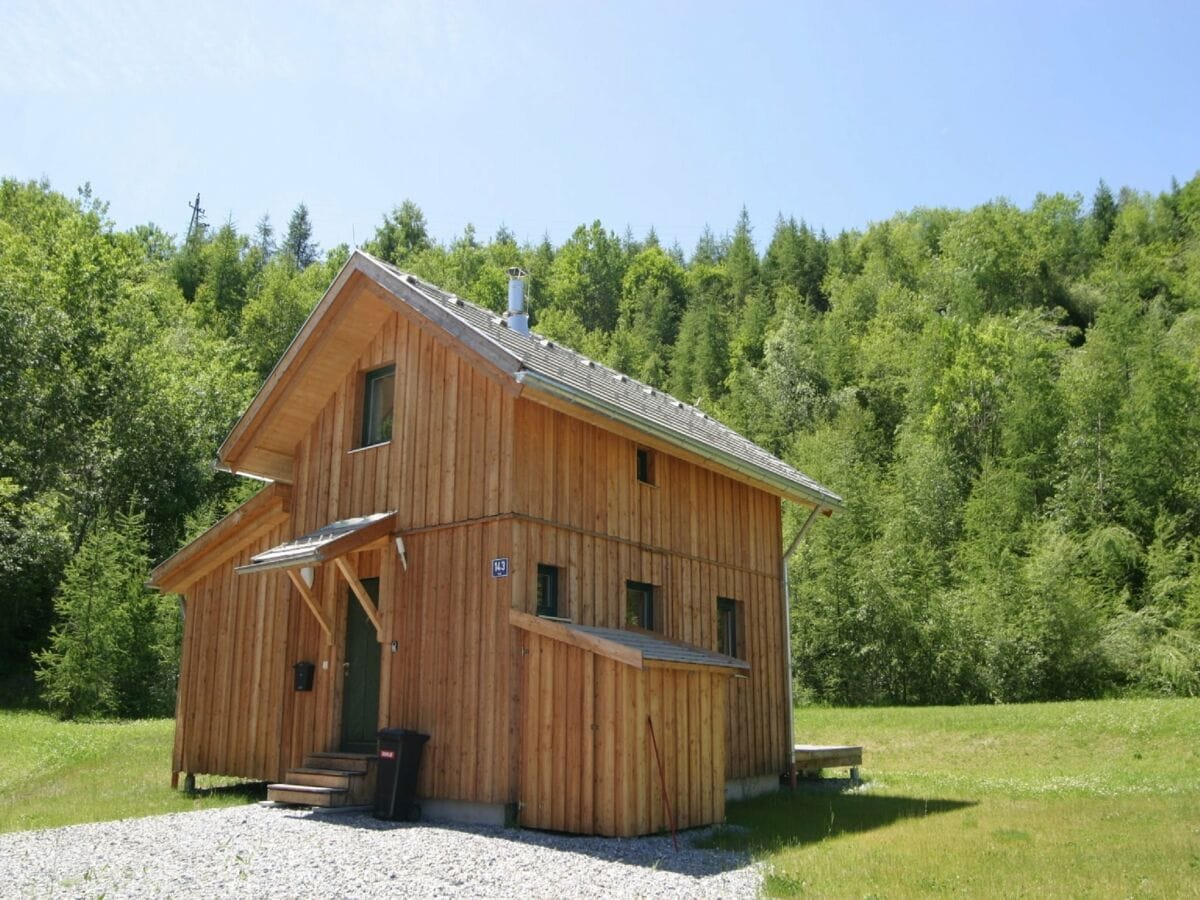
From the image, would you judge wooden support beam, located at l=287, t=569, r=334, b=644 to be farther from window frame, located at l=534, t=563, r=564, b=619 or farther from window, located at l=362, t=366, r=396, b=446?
window frame, located at l=534, t=563, r=564, b=619

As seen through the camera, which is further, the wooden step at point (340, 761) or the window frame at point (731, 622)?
the window frame at point (731, 622)

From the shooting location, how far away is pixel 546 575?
1230cm

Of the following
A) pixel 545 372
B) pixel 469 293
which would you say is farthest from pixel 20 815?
→ pixel 469 293

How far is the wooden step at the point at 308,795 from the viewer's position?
11.5m

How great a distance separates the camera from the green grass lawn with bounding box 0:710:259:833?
41.8 feet

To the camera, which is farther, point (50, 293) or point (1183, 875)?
point (50, 293)

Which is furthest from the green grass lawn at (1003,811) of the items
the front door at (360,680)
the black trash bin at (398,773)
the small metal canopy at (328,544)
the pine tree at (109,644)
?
the pine tree at (109,644)

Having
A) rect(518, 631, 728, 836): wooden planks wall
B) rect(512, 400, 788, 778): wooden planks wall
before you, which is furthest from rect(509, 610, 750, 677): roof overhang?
rect(512, 400, 788, 778): wooden planks wall

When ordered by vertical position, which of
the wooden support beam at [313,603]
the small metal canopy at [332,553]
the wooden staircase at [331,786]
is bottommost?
the wooden staircase at [331,786]

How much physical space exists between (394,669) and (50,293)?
32.0m

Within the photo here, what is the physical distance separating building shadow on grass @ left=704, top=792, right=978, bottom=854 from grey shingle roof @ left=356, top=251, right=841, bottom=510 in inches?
187

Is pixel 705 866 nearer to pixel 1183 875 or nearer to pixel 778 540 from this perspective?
pixel 1183 875

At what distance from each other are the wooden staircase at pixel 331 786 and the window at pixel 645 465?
16.9 feet

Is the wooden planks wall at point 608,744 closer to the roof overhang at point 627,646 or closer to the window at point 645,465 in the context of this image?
the roof overhang at point 627,646
